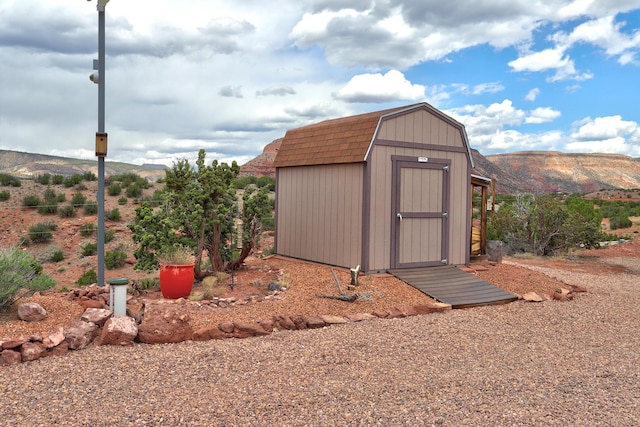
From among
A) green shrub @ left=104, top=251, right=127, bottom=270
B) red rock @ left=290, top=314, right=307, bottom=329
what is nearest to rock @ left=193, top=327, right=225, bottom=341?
red rock @ left=290, top=314, right=307, bottom=329

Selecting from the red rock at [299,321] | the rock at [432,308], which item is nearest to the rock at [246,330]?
the red rock at [299,321]

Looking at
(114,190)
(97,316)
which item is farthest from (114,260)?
(97,316)

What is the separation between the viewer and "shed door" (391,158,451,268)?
9.65 m

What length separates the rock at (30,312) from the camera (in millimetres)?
6079

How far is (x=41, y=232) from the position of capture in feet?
59.0

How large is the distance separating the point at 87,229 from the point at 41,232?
1.59 meters

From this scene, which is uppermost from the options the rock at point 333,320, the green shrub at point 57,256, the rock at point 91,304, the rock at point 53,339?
the rock at point 91,304

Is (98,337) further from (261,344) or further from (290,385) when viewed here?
(290,385)

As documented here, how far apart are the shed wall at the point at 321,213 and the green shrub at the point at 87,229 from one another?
404 inches

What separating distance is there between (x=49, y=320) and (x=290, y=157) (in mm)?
6146

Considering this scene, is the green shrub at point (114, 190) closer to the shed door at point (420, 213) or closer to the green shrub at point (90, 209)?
the green shrub at point (90, 209)

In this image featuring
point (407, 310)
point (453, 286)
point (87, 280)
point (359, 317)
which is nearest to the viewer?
point (359, 317)

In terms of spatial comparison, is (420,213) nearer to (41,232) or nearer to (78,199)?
(41,232)

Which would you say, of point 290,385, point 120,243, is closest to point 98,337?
point 290,385
